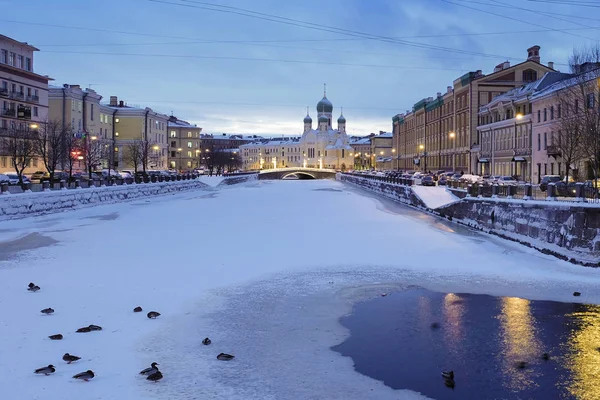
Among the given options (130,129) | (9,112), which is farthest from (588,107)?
(130,129)

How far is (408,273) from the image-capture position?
774 inches

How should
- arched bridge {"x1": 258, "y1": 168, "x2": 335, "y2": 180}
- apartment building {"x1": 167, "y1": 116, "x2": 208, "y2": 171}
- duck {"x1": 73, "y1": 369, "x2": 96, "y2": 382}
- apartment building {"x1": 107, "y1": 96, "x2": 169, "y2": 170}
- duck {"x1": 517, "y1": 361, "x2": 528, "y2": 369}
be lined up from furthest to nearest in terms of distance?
1. apartment building {"x1": 167, "y1": 116, "x2": 208, "y2": 171}
2. arched bridge {"x1": 258, "y1": 168, "x2": 335, "y2": 180}
3. apartment building {"x1": 107, "y1": 96, "x2": 169, "y2": 170}
4. duck {"x1": 517, "y1": 361, "x2": 528, "y2": 369}
5. duck {"x1": 73, "y1": 369, "x2": 96, "y2": 382}

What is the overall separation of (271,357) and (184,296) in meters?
5.27

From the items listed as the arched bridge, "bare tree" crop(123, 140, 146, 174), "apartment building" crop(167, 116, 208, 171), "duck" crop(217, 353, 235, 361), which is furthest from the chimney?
"apartment building" crop(167, 116, 208, 171)

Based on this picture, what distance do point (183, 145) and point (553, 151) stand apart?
123 m

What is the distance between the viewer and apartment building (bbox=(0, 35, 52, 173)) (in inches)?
2933

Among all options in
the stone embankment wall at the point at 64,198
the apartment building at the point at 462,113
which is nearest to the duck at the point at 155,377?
the stone embankment wall at the point at 64,198

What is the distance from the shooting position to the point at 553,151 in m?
57.8

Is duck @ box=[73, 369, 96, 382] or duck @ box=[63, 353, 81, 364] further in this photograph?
duck @ box=[63, 353, 81, 364]

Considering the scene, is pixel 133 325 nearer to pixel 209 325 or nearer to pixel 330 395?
pixel 209 325

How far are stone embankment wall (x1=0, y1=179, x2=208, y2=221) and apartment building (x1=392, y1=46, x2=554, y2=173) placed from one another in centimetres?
4383

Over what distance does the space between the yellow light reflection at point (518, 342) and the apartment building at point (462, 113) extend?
7133 cm

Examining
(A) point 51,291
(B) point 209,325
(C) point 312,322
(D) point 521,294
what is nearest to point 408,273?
(D) point 521,294

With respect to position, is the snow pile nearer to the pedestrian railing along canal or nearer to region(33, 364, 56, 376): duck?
the pedestrian railing along canal
